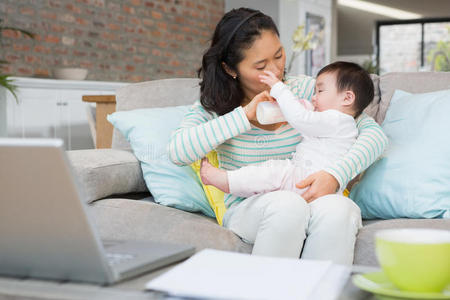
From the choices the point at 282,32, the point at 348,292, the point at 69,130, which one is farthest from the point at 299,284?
the point at 282,32

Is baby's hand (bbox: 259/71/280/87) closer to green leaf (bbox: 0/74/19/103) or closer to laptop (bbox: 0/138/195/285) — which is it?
laptop (bbox: 0/138/195/285)

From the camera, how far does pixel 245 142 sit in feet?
5.92

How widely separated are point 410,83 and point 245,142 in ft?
2.32

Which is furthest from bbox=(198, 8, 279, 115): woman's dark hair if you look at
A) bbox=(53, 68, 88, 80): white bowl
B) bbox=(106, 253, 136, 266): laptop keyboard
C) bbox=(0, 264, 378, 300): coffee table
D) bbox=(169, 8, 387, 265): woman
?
bbox=(53, 68, 88, 80): white bowl

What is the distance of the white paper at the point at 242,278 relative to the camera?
2.39 feet

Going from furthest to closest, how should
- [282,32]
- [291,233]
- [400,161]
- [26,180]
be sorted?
[282,32], [400,161], [291,233], [26,180]

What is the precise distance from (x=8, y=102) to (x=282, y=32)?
4.07 m

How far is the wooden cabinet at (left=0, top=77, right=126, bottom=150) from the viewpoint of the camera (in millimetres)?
4367

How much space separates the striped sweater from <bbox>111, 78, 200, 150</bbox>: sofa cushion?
40 centimetres

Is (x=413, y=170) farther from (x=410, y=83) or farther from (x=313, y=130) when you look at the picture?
(x=410, y=83)

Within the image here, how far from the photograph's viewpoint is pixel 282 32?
7477 mm

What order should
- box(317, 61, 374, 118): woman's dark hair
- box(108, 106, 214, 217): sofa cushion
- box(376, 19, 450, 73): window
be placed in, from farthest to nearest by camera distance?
1. box(376, 19, 450, 73): window
2. box(108, 106, 214, 217): sofa cushion
3. box(317, 61, 374, 118): woman's dark hair

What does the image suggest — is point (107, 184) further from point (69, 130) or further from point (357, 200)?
point (69, 130)

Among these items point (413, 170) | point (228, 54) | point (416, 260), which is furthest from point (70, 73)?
point (416, 260)
